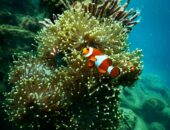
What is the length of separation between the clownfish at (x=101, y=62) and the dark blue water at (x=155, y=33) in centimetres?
4859

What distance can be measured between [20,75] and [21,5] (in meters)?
4.49

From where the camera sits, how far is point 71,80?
4266 mm

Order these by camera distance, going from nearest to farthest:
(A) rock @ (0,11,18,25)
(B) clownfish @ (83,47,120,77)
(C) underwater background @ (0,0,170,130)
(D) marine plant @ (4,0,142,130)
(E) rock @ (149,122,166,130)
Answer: (B) clownfish @ (83,47,120,77), (D) marine plant @ (4,0,142,130), (C) underwater background @ (0,0,170,130), (A) rock @ (0,11,18,25), (E) rock @ (149,122,166,130)

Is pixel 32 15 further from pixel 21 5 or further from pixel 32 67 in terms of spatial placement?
pixel 32 67

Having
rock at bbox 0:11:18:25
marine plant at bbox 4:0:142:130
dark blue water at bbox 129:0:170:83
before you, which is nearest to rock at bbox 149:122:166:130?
rock at bbox 0:11:18:25

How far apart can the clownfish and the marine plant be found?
244mm

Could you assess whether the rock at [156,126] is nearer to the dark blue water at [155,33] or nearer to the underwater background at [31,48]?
the underwater background at [31,48]

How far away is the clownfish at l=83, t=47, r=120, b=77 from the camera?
3898 mm

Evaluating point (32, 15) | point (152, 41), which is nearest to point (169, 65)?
point (152, 41)

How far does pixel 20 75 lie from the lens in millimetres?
4707

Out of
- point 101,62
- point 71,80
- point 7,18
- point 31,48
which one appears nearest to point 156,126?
point 31,48

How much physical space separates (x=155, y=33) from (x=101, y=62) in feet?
413

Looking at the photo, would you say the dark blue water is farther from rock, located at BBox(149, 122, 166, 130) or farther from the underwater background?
rock, located at BBox(149, 122, 166, 130)

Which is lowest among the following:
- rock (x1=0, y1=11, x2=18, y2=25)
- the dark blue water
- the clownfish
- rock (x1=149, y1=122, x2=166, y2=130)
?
the clownfish
